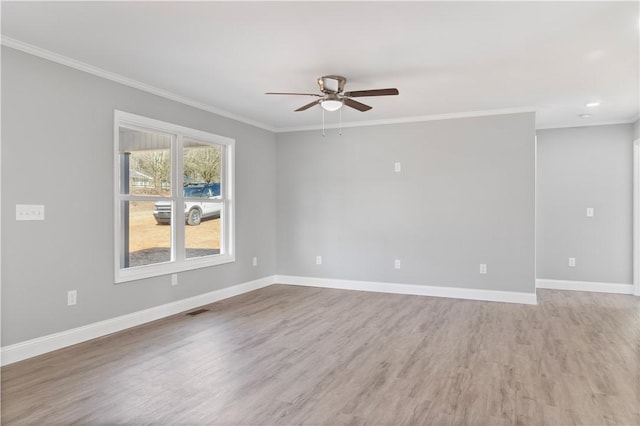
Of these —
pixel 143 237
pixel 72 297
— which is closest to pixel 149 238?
pixel 143 237

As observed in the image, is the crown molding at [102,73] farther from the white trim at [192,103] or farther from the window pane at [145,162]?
the window pane at [145,162]

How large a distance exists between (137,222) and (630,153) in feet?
22.4

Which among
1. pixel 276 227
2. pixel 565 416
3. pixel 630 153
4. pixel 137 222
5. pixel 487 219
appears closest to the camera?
pixel 565 416

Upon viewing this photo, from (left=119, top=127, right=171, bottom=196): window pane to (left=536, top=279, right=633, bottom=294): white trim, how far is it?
19.1ft

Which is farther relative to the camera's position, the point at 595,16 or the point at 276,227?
the point at 276,227

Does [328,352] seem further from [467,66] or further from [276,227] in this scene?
[276,227]

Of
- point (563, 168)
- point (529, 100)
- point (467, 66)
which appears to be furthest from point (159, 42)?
point (563, 168)

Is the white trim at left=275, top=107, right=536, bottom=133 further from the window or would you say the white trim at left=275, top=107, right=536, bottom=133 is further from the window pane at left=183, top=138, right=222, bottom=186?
the window pane at left=183, top=138, right=222, bottom=186

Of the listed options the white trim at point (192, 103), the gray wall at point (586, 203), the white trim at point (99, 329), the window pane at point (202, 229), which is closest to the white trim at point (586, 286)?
the gray wall at point (586, 203)

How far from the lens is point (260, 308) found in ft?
16.2

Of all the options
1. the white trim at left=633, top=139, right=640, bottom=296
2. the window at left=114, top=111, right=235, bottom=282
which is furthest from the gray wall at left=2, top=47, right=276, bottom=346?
the white trim at left=633, top=139, right=640, bottom=296

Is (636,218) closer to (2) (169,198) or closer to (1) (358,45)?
(1) (358,45)

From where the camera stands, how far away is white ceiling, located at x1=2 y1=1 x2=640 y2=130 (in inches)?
104

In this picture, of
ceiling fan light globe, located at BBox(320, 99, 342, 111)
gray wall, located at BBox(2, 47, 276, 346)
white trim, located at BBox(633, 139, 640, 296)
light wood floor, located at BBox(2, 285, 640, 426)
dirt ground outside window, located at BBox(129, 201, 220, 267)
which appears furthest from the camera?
white trim, located at BBox(633, 139, 640, 296)
